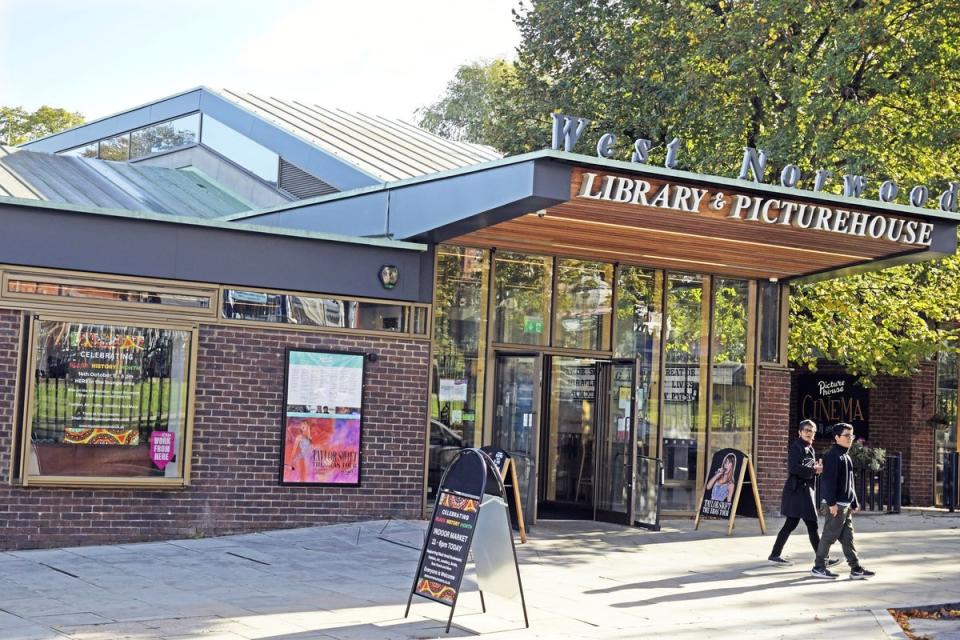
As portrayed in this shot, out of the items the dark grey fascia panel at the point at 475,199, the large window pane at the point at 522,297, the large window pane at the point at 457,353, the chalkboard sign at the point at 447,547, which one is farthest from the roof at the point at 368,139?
the chalkboard sign at the point at 447,547

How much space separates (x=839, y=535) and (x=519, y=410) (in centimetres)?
456

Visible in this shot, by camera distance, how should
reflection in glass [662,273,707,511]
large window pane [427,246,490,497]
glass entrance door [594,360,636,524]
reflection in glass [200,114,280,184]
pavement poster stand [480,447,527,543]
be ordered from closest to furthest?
pavement poster stand [480,447,527,543]
large window pane [427,246,490,497]
glass entrance door [594,360,636,524]
reflection in glass [662,273,707,511]
reflection in glass [200,114,280,184]

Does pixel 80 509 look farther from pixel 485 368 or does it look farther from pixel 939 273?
pixel 939 273

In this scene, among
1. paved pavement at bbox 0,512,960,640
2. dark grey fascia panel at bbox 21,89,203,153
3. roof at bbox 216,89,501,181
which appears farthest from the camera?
dark grey fascia panel at bbox 21,89,203,153

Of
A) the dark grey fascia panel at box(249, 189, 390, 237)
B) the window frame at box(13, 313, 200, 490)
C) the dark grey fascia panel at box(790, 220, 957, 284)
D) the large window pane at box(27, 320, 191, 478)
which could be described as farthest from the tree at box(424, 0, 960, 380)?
the large window pane at box(27, 320, 191, 478)

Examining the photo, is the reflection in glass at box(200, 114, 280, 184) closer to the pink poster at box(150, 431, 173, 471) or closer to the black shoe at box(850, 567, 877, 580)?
the pink poster at box(150, 431, 173, 471)

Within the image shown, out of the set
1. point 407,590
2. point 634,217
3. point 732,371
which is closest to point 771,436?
point 732,371

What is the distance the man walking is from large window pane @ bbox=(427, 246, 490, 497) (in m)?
4.64

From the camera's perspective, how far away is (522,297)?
15.7 m

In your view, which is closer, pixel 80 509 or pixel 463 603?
pixel 463 603

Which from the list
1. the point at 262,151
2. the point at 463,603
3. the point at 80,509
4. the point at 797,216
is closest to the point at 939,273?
the point at 797,216

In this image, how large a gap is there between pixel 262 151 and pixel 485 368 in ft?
19.6

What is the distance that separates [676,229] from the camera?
13.8 meters

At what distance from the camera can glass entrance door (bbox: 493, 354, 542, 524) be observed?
15008 mm
